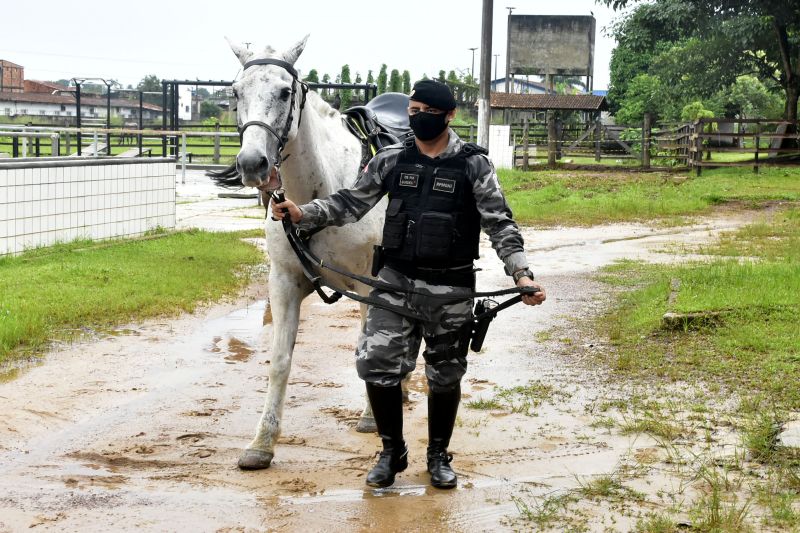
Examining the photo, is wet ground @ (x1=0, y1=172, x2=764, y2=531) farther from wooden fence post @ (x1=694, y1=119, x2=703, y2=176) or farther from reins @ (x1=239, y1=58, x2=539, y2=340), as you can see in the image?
wooden fence post @ (x1=694, y1=119, x2=703, y2=176)

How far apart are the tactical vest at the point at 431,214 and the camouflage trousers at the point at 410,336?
0.13 m

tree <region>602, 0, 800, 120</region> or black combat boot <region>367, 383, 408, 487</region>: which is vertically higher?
tree <region>602, 0, 800, 120</region>

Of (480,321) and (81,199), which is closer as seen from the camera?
(480,321)

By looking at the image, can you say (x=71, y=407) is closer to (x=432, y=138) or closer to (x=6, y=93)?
(x=432, y=138)

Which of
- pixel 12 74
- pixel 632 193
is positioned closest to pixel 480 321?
pixel 632 193

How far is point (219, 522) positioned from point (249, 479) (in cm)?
64

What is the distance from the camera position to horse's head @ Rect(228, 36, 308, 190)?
4.56 meters

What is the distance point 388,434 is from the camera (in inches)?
195

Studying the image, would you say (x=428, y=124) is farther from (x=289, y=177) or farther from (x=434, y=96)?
(x=289, y=177)

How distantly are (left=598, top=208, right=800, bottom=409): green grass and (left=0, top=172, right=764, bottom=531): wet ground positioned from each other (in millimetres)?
557

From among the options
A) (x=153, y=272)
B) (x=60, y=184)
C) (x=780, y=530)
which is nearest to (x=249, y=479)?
(x=780, y=530)

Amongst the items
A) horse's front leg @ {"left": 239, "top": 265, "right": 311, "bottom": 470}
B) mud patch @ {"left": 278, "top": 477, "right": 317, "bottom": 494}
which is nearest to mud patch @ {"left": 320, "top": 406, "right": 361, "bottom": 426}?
horse's front leg @ {"left": 239, "top": 265, "right": 311, "bottom": 470}

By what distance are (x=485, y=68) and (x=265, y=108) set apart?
18636mm

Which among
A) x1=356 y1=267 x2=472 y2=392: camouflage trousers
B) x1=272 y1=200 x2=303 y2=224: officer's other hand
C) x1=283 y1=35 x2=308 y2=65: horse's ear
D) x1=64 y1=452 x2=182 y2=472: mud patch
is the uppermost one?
x1=283 y1=35 x2=308 y2=65: horse's ear
